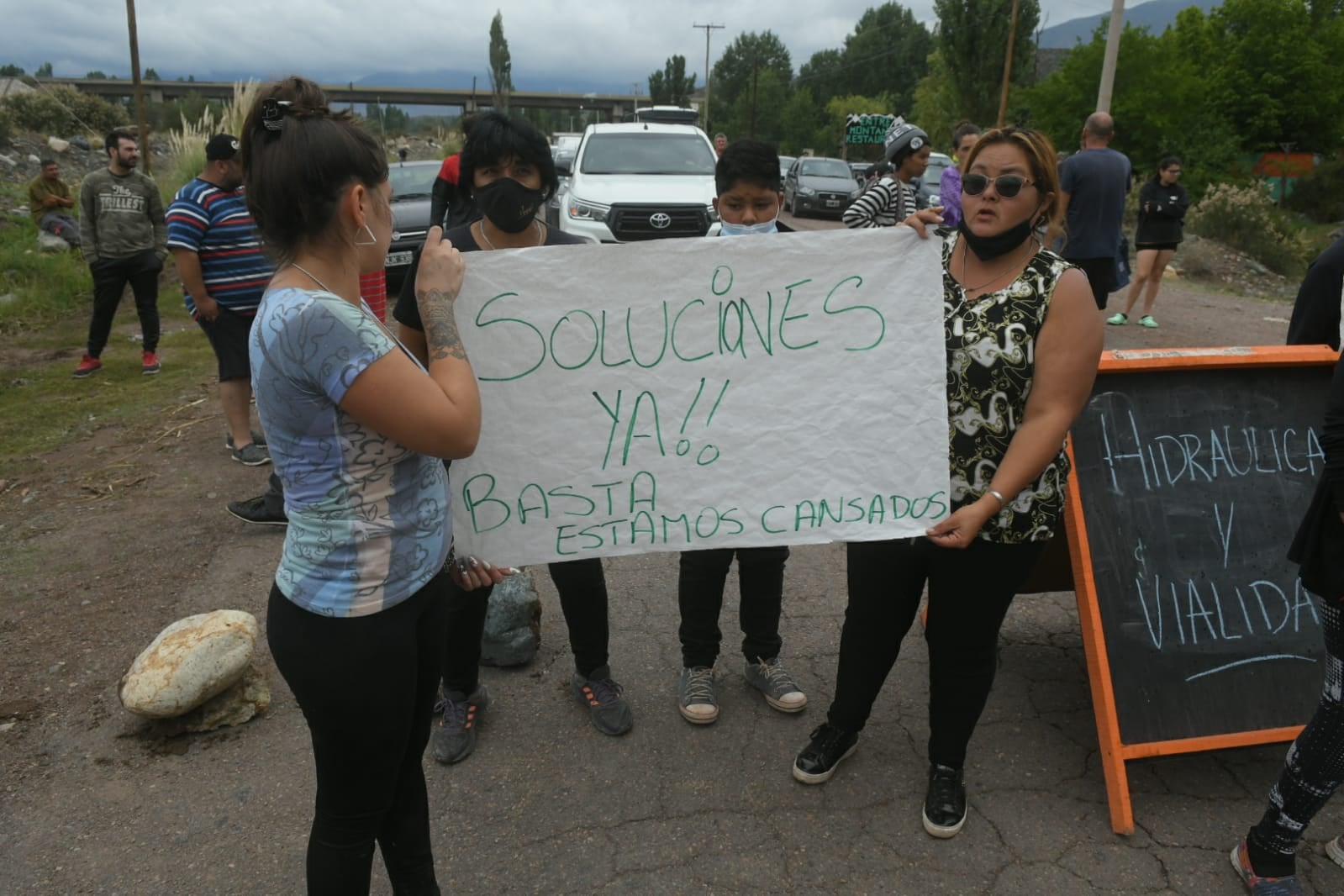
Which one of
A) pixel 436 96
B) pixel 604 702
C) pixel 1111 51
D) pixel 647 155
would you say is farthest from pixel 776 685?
pixel 436 96

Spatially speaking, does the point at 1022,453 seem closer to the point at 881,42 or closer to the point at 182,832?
the point at 182,832

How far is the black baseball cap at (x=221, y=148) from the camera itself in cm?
498

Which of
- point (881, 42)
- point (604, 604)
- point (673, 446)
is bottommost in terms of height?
point (604, 604)

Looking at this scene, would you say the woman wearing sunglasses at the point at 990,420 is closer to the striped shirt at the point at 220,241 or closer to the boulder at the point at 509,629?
the boulder at the point at 509,629

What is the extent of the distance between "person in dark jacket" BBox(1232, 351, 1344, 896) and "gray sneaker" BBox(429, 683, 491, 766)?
2.28 metres

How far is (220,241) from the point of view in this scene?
16.9ft

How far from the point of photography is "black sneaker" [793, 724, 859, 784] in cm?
276

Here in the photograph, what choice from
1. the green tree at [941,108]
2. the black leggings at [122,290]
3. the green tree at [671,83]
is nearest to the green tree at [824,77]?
the green tree at [671,83]

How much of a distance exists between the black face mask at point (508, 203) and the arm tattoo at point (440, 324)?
2.67ft

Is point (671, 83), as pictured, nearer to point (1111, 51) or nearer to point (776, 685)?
point (1111, 51)

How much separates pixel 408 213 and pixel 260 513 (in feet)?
25.4

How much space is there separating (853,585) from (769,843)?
30.4 inches

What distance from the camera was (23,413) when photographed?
688 cm

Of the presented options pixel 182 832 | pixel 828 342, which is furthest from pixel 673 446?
pixel 182 832
